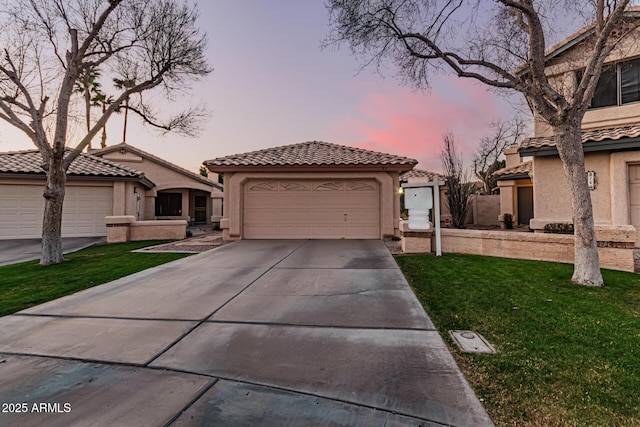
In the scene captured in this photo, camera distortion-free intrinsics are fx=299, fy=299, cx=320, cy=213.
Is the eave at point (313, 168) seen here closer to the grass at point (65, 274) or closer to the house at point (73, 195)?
the grass at point (65, 274)

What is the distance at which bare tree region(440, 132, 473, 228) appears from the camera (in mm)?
13586

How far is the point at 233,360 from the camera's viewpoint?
2.83m

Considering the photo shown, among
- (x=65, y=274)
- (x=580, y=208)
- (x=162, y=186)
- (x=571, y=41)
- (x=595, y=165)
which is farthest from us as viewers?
(x=162, y=186)

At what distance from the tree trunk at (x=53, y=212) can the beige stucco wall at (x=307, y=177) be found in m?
5.20

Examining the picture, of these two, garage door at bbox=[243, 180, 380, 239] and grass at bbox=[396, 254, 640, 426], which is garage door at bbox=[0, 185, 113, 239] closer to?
garage door at bbox=[243, 180, 380, 239]

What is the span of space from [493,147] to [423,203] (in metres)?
24.2

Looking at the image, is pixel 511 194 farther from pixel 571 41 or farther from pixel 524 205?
pixel 571 41

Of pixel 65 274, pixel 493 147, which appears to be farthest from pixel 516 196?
pixel 65 274

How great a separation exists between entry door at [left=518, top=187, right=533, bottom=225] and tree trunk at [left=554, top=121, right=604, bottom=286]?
459 inches

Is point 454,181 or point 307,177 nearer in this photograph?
point 307,177

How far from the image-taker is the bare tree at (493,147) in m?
27.0

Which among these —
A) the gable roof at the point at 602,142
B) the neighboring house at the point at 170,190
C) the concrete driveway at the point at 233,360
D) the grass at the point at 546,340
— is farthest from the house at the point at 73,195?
the gable roof at the point at 602,142

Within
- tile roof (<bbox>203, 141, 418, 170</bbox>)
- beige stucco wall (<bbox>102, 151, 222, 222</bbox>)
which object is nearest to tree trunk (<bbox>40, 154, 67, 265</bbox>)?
tile roof (<bbox>203, 141, 418, 170</bbox>)

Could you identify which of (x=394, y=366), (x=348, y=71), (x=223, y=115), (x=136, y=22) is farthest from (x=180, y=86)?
(x=394, y=366)
